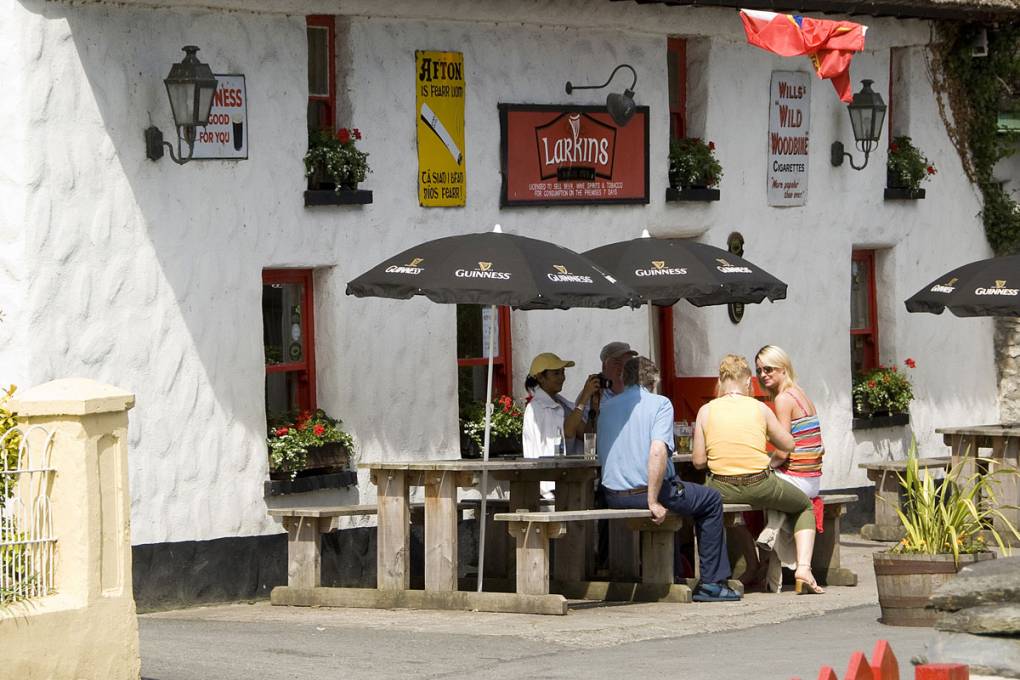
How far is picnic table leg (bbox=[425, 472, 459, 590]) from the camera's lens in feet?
44.0

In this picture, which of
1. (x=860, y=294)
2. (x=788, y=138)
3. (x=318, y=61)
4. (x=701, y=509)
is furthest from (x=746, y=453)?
(x=860, y=294)

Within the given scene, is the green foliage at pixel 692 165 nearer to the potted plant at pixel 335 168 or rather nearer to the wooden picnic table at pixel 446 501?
the potted plant at pixel 335 168

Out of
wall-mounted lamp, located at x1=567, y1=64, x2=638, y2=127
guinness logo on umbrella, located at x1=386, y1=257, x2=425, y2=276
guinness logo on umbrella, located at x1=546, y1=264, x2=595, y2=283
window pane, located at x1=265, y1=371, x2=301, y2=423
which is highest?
wall-mounted lamp, located at x1=567, y1=64, x2=638, y2=127

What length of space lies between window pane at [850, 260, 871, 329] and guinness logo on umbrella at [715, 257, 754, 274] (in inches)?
187

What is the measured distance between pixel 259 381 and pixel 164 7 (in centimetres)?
256

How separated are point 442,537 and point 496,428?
2.37 m

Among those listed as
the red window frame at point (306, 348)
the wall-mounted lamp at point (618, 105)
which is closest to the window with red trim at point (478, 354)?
the red window frame at point (306, 348)

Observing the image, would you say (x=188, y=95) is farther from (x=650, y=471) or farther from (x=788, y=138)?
(x=788, y=138)

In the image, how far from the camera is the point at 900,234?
19.5 m

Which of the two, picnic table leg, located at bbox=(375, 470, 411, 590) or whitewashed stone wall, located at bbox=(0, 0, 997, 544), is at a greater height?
whitewashed stone wall, located at bbox=(0, 0, 997, 544)

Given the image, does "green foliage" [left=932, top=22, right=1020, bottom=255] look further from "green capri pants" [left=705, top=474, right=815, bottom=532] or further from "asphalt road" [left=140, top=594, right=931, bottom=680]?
"asphalt road" [left=140, top=594, right=931, bottom=680]

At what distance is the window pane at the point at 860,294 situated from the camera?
769 inches

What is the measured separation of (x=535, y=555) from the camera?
514 inches

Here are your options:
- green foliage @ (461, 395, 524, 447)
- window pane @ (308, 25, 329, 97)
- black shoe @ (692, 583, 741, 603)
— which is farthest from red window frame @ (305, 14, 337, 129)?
black shoe @ (692, 583, 741, 603)
